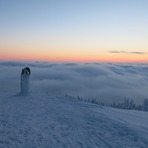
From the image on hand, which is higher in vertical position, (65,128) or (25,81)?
(25,81)

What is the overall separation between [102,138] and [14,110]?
25.9 ft

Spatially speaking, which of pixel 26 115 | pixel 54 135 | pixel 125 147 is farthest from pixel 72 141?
pixel 26 115

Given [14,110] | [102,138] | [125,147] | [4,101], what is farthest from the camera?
[4,101]

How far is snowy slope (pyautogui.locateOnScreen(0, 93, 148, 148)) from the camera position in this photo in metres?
13.9

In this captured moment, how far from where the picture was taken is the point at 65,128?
16078 mm

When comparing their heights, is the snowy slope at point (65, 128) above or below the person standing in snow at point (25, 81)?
below

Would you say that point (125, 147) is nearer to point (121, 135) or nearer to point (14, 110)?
point (121, 135)

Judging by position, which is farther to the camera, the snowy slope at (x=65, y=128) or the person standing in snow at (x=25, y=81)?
the person standing in snow at (x=25, y=81)

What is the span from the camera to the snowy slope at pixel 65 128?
1392cm

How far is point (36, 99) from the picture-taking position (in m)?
25.0

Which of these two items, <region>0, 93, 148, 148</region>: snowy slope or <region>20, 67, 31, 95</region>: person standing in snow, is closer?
<region>0, 93, 148, 148</region>: snowy slope

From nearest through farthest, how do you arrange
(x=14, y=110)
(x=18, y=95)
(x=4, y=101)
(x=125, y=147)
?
(x=125, y=147) → (x=14, y=110) → (x=4, y=101) → (x=18, y=95)

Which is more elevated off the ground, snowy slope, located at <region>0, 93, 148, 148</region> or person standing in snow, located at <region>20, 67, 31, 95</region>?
person standing in snow, located at <region>20, 67, 31, 95</region>

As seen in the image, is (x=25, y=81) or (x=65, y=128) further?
(x=25, y=81)
